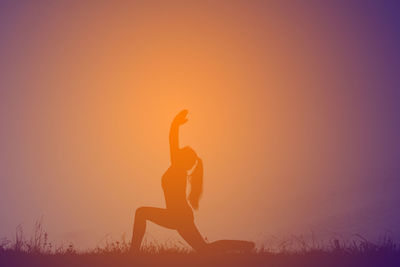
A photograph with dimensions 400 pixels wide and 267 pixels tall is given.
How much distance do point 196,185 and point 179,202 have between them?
21.3 inches

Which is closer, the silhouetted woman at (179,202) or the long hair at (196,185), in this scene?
the silhouetted woman at (179,202)

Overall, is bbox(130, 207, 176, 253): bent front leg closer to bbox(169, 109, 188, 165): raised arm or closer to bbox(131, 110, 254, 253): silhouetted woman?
bbox(131, 110, 254, 253): silhouetted woman

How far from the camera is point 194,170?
860 cm

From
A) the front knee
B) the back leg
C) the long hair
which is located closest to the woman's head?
the long hair

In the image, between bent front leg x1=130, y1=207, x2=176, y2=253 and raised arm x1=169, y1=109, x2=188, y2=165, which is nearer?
bent front leg x1=130, y1=207, x2=176, y2=253

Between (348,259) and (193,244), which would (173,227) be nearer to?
(193,244)

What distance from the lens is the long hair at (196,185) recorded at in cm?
849

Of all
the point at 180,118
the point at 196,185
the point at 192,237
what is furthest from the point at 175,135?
the point at 192,237

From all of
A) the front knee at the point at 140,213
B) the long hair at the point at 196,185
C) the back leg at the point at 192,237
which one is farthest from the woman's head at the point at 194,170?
the front knee at the point at 140,213

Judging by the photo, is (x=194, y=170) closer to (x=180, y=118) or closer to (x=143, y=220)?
(x=180, y=118)

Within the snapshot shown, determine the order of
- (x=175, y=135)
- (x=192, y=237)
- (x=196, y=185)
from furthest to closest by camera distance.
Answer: (x=196, y=185) < (x=175, y=135) < (x=192, y=237)

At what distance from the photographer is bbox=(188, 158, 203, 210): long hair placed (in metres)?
8.49

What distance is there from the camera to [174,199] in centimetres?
821

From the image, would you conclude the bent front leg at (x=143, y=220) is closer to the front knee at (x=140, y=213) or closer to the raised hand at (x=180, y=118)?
the front knee at (x=140, y=213)
